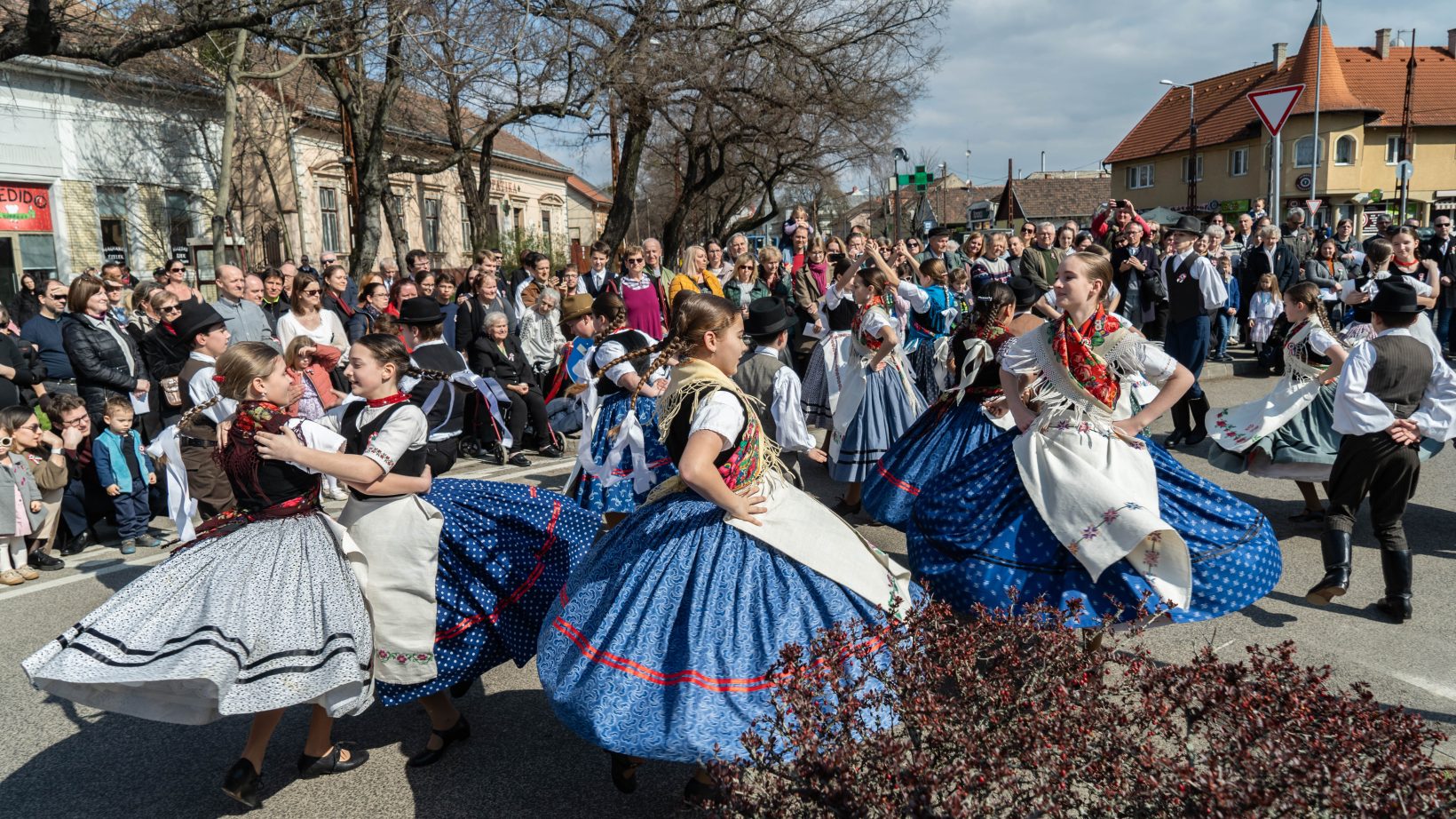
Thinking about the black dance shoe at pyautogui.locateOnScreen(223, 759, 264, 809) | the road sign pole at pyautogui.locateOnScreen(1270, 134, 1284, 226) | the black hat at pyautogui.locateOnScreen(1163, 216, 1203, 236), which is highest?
the road sign pole at pyautogui.locateOnScreen(1270, 134, 1284, 226)

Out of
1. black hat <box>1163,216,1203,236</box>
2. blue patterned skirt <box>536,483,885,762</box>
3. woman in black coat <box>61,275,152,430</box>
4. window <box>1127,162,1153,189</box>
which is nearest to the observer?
blue patterned skirt <box>536,483,885,762</box>

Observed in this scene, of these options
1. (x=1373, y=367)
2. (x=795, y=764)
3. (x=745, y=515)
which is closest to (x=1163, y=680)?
(x=795, y=764)

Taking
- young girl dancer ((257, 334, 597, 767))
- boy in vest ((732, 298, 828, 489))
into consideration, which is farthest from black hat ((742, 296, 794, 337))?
young girl dancer ((257, 334, 597, 767))

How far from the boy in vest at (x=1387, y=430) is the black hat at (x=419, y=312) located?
5.52 m

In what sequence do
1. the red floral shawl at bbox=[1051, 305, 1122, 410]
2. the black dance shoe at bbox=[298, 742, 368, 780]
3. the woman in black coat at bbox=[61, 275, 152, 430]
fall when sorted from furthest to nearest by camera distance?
the woman in black coat at bbox=[61, 275, 152, 430], the red floral shawl at bbox=[1051, 305, 1122, 410], the black dance shoe at bbox=[298, 742, 368, 780]

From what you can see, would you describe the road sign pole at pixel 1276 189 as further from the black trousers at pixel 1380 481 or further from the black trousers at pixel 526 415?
the black trousers at pixel 526 415

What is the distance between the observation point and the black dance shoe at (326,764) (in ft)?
12.0

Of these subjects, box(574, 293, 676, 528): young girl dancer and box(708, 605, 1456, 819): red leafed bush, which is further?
box(574, 293, 676, 528): young girl dancer

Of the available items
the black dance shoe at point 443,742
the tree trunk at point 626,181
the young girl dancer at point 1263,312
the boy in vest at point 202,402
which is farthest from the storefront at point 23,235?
the young girl dancer at point 1263,312

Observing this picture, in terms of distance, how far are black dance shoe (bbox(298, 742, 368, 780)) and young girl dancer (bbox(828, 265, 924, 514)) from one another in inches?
155

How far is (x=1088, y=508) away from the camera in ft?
12.6

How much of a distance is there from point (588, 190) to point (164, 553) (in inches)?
2092

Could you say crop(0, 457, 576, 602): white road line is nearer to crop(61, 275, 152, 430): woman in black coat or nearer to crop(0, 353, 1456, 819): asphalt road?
crop(0, 353, 1456, 819): asphalt road

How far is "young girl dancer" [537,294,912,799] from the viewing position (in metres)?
2.94
